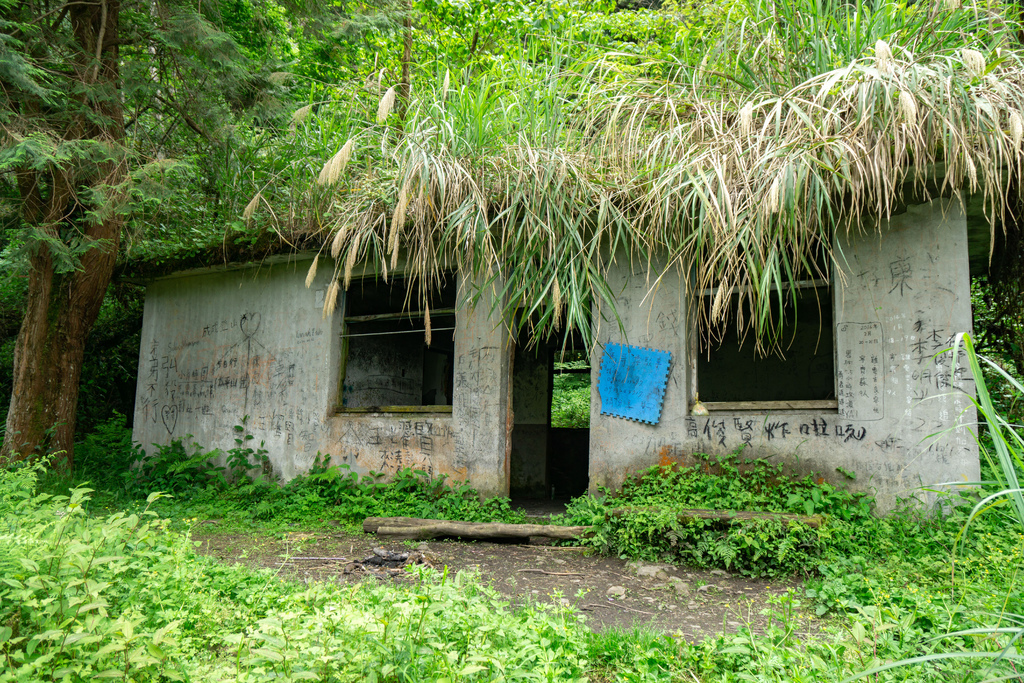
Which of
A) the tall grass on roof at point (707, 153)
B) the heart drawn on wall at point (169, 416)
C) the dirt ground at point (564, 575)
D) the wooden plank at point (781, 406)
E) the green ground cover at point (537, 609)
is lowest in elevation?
the dirt ground at point (564, 575)

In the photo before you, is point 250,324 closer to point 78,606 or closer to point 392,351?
point 392,351

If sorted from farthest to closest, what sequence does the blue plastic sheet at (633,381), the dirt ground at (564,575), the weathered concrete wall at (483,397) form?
the weathered concrete wall at (483,397) → the blue plastic sheet at (633,381) → the dirt ground at (564,575)

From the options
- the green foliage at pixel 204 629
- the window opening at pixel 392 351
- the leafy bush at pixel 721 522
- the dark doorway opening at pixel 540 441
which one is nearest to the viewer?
the green foliage at pixel 204 629

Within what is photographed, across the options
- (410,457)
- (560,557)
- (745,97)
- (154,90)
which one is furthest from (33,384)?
(745,97)

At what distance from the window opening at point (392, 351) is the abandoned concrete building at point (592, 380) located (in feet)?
0.11

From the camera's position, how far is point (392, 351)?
341 inches

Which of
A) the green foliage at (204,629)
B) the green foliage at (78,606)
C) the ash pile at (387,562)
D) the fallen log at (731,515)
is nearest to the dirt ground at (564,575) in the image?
the ash pile at (387,562)

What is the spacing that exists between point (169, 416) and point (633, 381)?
576cm

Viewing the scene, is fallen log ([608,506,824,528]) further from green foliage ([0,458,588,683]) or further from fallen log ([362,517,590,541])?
green foliage ([0,458,588,683])

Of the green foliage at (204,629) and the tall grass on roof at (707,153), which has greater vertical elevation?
the tall grass on roof at (707,153)

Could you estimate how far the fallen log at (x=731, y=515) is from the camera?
4477 millimetres

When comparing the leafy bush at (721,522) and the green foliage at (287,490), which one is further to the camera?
the green foliage at (287,490)

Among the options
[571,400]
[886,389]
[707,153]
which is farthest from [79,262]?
[571,400]

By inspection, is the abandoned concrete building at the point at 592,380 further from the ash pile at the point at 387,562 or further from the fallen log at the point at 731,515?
the ash pile at the point at 387,562
